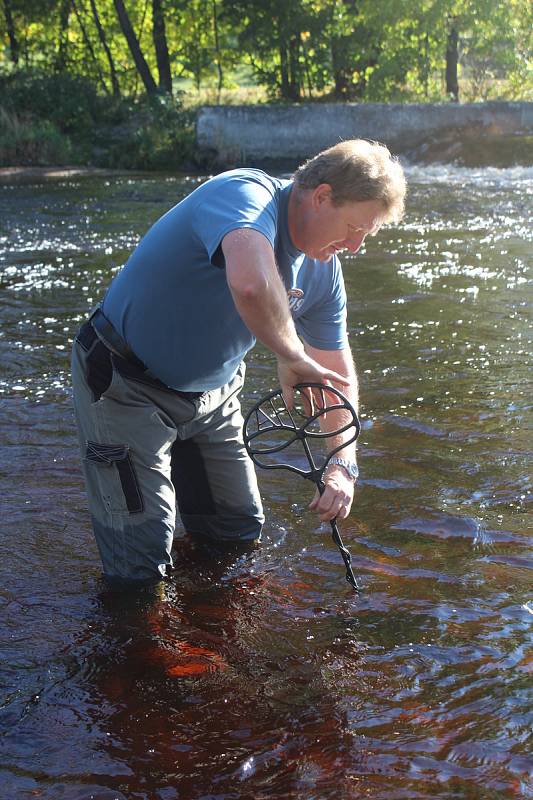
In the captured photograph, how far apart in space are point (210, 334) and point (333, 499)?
0.77 metres

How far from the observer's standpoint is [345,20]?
26344 millimetres

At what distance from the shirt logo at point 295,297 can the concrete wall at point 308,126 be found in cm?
1922

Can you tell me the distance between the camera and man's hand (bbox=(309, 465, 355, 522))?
3652 mm

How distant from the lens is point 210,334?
11.8 feet

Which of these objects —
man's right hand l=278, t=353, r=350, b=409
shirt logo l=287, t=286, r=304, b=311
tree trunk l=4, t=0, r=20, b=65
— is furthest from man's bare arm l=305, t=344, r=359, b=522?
tree trunk l=4, t=0, r=20, b=65

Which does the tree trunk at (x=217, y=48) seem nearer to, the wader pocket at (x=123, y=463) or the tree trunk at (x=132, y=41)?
the tree trunk at (x=132, y=41)

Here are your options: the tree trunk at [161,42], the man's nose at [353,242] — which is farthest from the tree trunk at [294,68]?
the man's nose at [353,242]

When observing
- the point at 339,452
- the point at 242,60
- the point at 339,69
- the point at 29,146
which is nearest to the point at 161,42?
the point at 242,60

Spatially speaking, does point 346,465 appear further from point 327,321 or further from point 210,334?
point 210,334

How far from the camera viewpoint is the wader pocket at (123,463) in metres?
3.78

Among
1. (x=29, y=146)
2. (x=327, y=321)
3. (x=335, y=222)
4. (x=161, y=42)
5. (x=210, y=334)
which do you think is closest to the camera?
(x=335, y=222)

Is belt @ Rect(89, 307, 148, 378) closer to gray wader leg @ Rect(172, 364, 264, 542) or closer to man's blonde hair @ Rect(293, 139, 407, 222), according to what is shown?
gray wader leg @ Rect(172, 364, 264, 542)

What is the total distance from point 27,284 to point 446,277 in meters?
4.52

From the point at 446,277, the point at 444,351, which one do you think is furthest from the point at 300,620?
the point at 446,277
